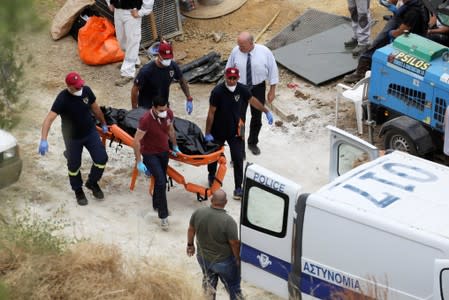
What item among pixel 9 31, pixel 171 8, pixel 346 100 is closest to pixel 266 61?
pixel 346 100

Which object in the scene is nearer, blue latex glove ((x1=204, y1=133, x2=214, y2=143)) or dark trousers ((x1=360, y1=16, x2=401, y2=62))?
blue latex glove ((x1=204, y1=133, x2=214, y2=143))

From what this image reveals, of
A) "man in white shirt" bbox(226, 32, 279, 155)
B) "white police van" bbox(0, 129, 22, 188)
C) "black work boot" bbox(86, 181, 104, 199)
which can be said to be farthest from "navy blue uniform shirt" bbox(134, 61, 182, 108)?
"white police van" bbox(0, 129, 22, 188)

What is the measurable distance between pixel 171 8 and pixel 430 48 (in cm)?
495

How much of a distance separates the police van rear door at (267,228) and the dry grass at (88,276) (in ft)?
1.97

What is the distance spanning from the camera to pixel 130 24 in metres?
13.9

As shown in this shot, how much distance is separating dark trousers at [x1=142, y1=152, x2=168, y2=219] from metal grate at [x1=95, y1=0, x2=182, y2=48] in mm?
4699

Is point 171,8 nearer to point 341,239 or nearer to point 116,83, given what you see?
point 116,83

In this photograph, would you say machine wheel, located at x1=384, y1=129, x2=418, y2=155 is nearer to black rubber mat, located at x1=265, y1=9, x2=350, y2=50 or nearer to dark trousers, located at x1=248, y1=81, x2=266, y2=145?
dark trousers, located at x1=248, y1=81, x2=266, y2=145

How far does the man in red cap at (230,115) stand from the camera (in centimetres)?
1078

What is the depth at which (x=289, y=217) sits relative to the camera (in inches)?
316

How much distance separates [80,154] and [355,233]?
413 centimetres

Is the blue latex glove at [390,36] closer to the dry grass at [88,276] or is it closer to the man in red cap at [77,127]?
the man in red cap at [77,127]

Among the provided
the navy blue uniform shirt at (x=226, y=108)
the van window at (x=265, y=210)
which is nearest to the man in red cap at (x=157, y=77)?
the navy blue uniform shirt at (x=226, y=108)

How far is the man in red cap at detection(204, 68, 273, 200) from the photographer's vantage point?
1078 cm
